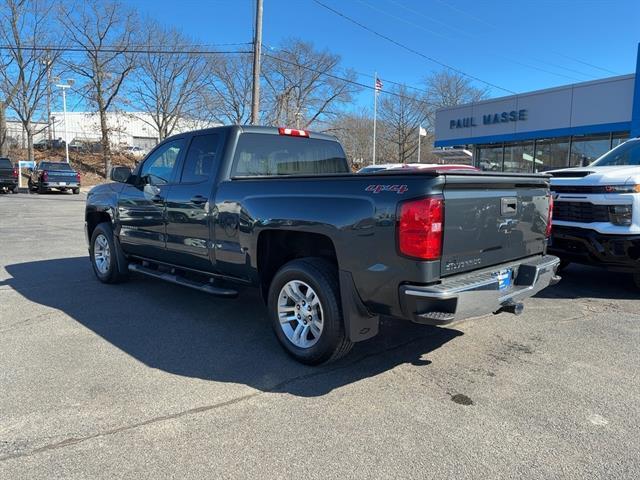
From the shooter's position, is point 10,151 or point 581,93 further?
point 10,151

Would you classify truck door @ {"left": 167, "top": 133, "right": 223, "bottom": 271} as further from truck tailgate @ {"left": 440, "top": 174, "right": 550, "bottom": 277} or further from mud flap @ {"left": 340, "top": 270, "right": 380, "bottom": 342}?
truck tailgate @ {"left": 440, "top": 174, "right": 550, "bottom": 277}

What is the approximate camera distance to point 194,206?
4906 mm

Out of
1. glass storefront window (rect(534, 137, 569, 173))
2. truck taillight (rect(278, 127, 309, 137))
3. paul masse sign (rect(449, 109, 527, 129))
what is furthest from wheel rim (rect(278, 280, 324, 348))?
paul masse sign (rect(449, 109, 527, 129))

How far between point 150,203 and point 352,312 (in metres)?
3.17

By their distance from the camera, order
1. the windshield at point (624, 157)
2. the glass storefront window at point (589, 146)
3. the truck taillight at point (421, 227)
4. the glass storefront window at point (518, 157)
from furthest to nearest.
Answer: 1. the glass storefront window at point (518, 157)
2. the glass storefront window at point (589, 146)
3. the windshield at point (624, 157)
4. the truck taillight at point (421, 227)

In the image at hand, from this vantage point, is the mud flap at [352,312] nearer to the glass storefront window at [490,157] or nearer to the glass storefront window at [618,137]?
the glass storefront window at [618,137]

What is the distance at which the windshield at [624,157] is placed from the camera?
23.0 ft

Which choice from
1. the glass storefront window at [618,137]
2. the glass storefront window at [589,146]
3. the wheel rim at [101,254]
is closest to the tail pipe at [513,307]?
the wheel rim at [101,254]

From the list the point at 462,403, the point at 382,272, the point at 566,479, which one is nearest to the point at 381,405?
the point at 462,403

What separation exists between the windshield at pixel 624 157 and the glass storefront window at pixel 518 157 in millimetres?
15546

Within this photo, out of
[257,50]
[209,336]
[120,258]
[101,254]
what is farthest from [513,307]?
[257,50]

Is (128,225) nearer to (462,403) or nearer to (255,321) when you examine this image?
(255,321)

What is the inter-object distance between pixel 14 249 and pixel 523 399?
379 inches

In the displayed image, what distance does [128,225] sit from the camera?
6.16m
